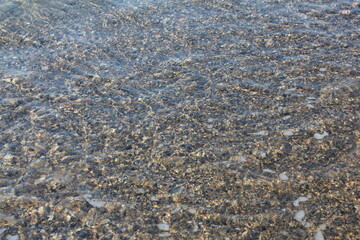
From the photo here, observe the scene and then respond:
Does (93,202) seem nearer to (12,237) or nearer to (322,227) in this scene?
(12,237)

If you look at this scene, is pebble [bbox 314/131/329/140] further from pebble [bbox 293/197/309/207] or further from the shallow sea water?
pebble [bbox 293/197/309/207]

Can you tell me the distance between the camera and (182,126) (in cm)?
441

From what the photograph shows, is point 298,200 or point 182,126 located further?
point 182,126

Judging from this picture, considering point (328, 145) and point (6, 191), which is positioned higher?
point (328, 145)

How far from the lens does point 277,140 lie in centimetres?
408

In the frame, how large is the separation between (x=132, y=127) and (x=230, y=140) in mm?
1116

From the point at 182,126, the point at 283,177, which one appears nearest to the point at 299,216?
the point at 283,177

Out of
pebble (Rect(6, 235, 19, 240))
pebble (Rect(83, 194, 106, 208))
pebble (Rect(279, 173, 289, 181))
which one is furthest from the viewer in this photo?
pebble (Rect(279, 173, 289, 181))

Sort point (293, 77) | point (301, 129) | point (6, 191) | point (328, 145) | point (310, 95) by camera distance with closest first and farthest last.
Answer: point (6, 191), point (328, 145), point (301, 129), point (310, 95), point (293, 77)

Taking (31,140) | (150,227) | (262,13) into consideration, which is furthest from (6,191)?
(262,13)

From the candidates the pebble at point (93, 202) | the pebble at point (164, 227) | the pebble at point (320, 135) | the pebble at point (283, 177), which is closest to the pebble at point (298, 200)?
the pebble at point (283, 177)

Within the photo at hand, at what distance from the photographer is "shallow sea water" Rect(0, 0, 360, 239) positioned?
10.7ft

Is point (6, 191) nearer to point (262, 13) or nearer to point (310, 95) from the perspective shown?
point (310, 95)

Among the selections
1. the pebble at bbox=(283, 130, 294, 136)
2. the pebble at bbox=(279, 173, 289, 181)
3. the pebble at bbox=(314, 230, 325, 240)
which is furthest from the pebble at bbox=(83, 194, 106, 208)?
the pebble at bbox=(283, 130, 294, 136)
